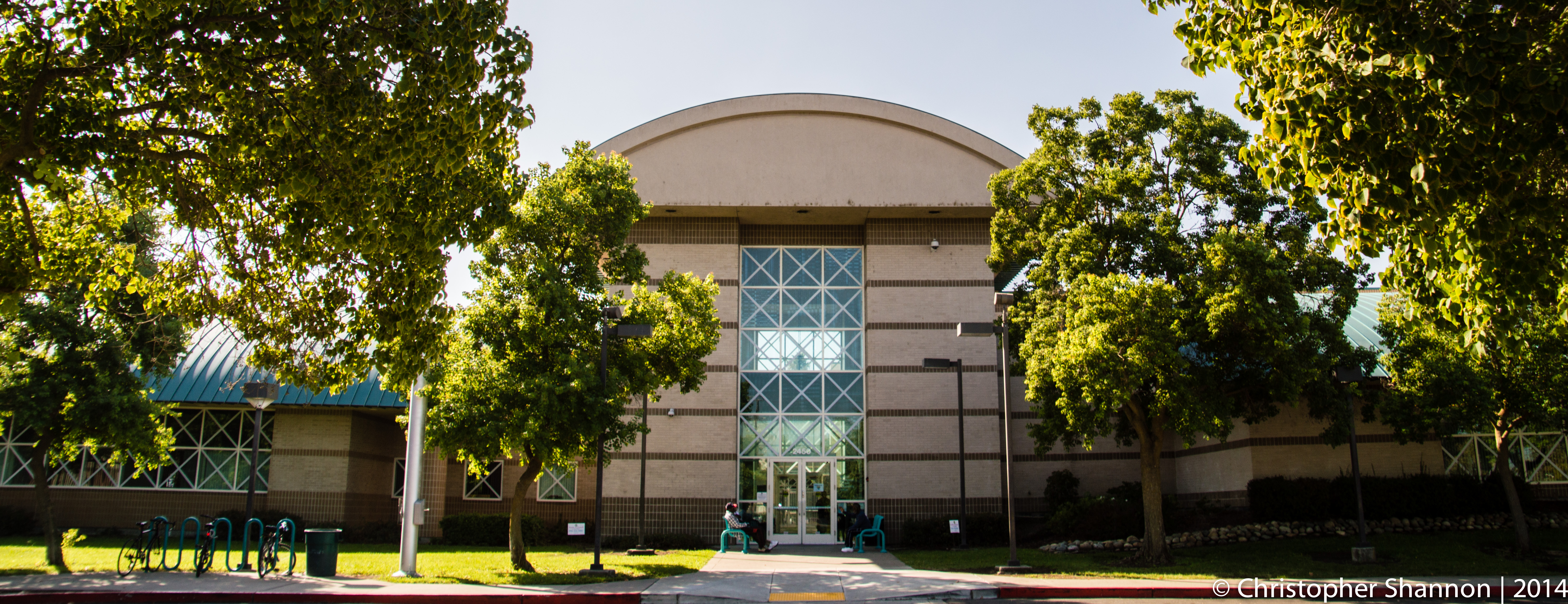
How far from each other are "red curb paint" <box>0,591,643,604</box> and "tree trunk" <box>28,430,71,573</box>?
416 cm

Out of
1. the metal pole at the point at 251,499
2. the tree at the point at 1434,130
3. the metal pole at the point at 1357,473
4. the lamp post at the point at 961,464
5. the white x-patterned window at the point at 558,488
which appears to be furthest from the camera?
the white x-patterned window at the point at 558,488

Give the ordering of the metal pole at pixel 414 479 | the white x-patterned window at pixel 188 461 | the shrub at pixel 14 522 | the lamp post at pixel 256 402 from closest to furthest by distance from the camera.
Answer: the metal pole at pixel 414 479 < the lamp post at pixel 256 402 < the shrub at pixel 14 522 < the white x-patterned window at pixel 188 461

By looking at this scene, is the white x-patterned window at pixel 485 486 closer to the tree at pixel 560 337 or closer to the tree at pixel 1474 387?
the tree at pixel 560 337

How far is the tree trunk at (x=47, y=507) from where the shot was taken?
15484 millimetres

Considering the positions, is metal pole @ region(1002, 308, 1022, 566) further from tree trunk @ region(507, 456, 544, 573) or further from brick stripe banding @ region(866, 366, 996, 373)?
tree trunk @ region(507, 456, 544, 573)

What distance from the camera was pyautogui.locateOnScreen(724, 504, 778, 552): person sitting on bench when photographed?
20.8m

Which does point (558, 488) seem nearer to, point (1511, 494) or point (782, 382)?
point (782, 382)

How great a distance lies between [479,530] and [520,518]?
9.34 meters

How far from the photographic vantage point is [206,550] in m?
14.4

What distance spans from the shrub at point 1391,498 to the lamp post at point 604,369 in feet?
49.9

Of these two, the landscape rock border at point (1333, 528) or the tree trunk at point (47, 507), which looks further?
the landscape rock border at point (1333, 528)

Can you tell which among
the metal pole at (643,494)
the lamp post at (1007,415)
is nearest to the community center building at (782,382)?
the metal pole at (643,494)

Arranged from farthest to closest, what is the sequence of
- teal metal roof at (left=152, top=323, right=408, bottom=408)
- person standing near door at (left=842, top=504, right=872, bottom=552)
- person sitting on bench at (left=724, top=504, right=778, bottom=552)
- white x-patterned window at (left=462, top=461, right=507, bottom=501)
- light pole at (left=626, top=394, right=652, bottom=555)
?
white x-patterned window at (left=462, top=461, right=507, bottom=501) → teal metal roof at (left=152, top=323, right=408, bottom=408) → person standing near door at (left=842, top=504, right=872, bottom=552) → person sitting on bench at (left=724, top=504, right=778, bottom=552) → light pole at (left=626, top=394, right=652, bottom=555)

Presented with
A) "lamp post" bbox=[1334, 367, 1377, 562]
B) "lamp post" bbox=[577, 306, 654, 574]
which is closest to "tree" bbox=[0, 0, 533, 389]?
"lamp post" bbox=[577, 306, 654, 574]
